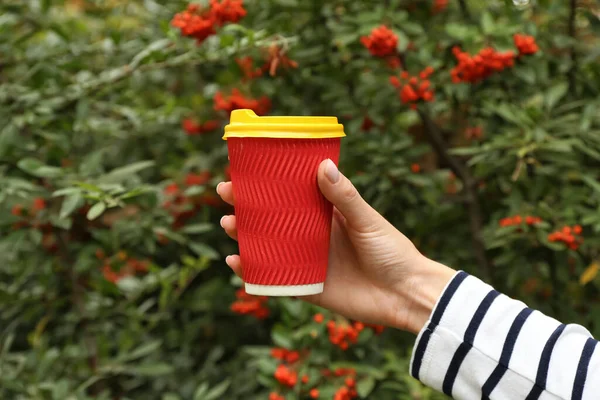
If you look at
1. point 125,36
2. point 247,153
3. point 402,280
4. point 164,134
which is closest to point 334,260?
point 402,280

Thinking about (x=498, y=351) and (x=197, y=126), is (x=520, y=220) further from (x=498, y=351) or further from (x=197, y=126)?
(x=197, y=126)

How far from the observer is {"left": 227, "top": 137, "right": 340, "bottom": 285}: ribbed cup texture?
3.69ft

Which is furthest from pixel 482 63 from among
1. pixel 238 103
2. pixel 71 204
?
pixel 71 204

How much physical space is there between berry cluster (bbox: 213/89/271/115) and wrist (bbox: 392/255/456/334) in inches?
36.8

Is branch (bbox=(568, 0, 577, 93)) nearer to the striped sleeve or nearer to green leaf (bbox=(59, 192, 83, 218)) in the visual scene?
the striped sleeve

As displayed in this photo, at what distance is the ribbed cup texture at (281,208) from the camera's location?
1.13 metres

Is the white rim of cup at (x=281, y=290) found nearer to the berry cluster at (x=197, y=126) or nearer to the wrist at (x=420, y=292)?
the wrist at (x=420, y=292)

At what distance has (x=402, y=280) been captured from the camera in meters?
1.31

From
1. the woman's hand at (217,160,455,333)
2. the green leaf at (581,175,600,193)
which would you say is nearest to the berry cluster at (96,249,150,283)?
the woman's hand at (217,160,455,333)

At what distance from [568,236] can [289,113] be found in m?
0.98

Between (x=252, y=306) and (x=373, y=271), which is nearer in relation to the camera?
(x=373, y=271)

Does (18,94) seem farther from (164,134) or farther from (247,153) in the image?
(247,153)

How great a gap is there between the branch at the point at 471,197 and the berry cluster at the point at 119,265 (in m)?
0.96

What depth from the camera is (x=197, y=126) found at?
2.41 metres
